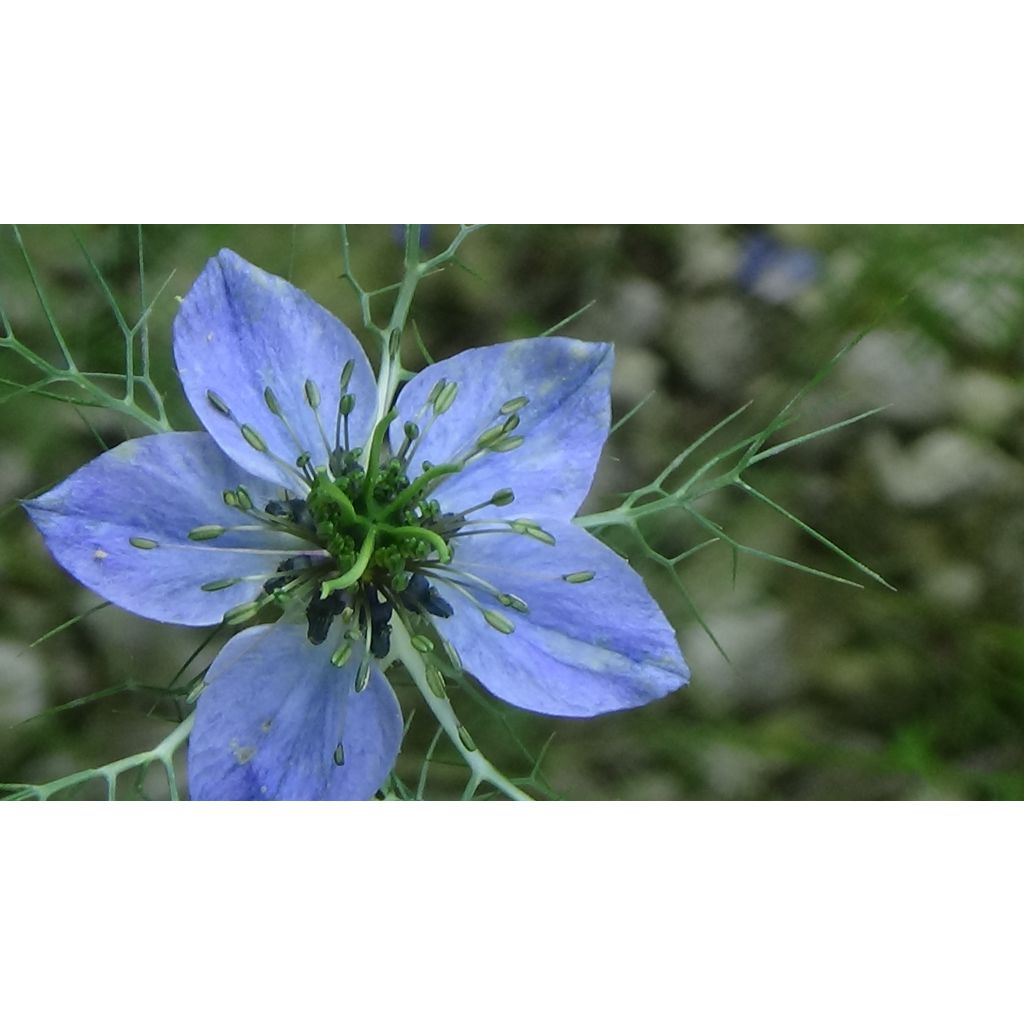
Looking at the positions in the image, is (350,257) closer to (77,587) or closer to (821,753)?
(77,587)

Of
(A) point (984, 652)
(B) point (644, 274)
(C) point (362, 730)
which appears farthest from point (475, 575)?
(A) point (984, 652)

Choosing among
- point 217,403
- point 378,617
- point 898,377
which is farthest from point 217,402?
point 898,377

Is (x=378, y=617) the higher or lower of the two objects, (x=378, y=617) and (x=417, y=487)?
the lower

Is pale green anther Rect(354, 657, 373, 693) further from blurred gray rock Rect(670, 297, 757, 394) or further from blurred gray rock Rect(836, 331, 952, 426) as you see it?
blurred gray rock Rect(836, 331, 952, 426)

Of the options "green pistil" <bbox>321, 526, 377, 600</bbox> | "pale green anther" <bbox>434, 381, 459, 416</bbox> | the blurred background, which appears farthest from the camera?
the blurred background

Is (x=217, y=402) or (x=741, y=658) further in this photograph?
(x=741, y=658)

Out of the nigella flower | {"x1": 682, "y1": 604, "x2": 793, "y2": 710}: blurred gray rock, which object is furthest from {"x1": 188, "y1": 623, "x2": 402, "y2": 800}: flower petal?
{"x1": 682, "y1": 604, "x2": 793, "y2": 710}: blurred gray rock

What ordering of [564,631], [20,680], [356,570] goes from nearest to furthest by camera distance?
[356,570] < [564,631] < [20,680]

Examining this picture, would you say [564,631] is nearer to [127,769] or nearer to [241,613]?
[241,613]
